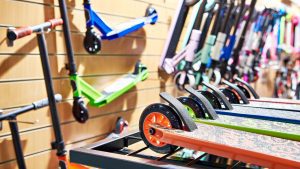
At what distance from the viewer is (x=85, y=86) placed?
1659 millimetres

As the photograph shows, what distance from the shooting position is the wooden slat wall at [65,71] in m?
1.41

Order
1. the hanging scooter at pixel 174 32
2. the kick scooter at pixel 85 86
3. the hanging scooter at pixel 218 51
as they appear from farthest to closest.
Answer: the hanging scooter at pixel 218 51 < the hanging scooter at pixel 174 32 < the kick scooter at pixel 85 86

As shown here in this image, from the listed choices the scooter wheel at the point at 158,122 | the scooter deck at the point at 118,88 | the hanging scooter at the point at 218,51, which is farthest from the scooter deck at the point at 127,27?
the scooter wheel at the point at 158,122

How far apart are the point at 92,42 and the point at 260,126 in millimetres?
983

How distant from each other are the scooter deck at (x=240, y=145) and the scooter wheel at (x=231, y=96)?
443 mm

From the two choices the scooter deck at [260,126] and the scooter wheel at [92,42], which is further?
the scooter wheel at [92,42]

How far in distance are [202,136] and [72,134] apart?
1.03m

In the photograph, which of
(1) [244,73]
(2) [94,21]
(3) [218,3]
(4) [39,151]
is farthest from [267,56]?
(4) [39,151]

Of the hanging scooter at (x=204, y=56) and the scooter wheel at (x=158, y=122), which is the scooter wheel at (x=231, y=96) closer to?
the scooter wheel at (x=158, y=122)

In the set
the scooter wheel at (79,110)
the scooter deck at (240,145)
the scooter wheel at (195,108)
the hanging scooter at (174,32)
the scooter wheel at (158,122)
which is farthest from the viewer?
the hanging scooter at (174,32)

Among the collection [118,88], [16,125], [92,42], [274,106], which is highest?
[92,42]

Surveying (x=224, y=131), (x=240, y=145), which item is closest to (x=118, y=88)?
(x=224, y=131)

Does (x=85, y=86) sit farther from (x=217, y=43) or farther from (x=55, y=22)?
(x=217, y=43)

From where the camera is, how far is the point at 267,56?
3459mm
